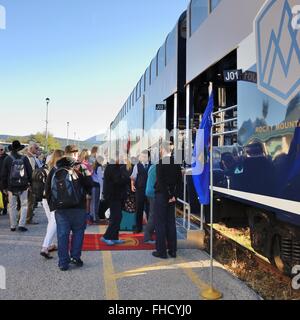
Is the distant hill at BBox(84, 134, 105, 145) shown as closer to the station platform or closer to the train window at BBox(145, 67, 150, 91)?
the train window at BBox(145, 67, 150, 91)

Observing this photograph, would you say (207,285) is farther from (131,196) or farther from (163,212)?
(131,196)

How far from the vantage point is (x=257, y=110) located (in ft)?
14.0

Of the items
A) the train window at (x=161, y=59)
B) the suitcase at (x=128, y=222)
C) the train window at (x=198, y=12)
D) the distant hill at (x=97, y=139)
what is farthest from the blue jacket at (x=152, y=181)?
the distant hill at (x=97, y=139)

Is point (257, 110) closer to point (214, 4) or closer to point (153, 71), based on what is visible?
point (214, 4)

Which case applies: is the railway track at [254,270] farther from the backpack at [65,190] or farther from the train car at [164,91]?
Answer: the train car at [164,91]

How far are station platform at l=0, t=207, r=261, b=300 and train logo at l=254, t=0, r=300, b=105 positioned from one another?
2166 millimetres

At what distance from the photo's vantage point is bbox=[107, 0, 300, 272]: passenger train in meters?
3.58

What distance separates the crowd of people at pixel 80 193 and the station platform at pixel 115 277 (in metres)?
0.26

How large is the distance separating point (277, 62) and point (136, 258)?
10.5 feet

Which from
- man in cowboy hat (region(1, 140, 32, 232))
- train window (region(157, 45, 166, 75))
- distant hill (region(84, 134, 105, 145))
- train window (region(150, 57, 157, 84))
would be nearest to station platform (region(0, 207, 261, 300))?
man in cowboy hat (region(1, 140, 32, 232))

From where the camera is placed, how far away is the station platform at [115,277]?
3982mm

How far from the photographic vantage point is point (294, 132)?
3494 millimetres

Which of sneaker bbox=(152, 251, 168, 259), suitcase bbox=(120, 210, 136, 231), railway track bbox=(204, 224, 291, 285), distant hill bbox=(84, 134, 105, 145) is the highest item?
distant hill bbox=(84, 134, 105, 145)

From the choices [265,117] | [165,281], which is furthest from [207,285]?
[265,117]
